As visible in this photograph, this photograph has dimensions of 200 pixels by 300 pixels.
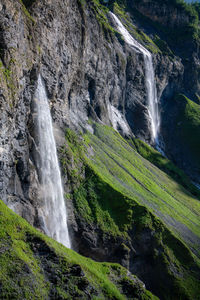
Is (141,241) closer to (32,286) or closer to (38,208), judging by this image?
(38,208)

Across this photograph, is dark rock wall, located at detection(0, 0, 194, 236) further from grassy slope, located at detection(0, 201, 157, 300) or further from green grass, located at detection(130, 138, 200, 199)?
grassy slope, located at detection(0, 201, 157, 300)

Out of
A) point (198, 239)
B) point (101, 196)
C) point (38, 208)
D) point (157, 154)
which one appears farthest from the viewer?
point (157, 154)

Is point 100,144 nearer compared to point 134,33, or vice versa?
point 100,144

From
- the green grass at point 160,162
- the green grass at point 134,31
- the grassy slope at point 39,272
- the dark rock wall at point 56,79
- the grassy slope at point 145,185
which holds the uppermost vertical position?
the green grass at point 134,31

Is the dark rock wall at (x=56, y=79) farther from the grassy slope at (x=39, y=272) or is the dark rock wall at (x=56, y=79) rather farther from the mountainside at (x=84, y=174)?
the grassy slope at (x=39, y=272)

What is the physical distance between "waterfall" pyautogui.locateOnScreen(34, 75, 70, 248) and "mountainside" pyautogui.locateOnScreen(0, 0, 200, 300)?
0.68ft

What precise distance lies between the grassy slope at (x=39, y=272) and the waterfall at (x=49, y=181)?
827cm

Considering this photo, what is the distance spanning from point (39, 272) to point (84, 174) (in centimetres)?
2191

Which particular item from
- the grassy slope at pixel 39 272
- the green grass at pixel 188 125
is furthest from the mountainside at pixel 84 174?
the green grass at pixel 188 125

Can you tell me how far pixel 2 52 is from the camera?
2275cm

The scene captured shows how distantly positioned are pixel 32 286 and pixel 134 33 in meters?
97.6

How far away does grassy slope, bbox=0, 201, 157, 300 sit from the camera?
1463 cm

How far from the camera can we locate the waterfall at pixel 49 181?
2755cm

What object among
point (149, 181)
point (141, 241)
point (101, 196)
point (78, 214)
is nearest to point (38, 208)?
point (78, 214)
